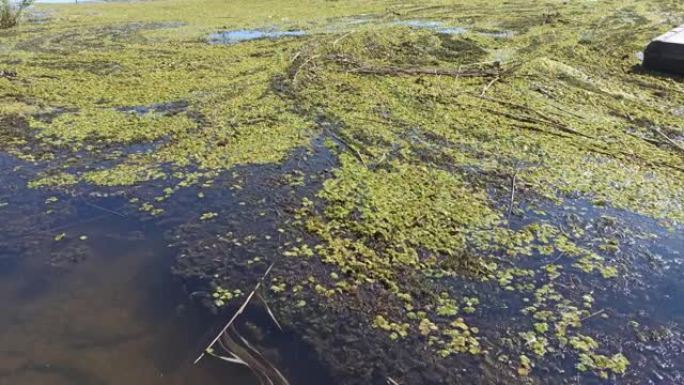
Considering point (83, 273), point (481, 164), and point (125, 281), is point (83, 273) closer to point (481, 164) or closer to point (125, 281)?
point (125, 281)

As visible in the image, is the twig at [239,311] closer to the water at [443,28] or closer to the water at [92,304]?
the water at [92,304]

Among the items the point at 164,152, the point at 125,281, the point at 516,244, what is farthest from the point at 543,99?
the point at 125,281

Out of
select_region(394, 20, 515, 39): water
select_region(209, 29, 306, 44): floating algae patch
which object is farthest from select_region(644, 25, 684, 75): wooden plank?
select_region(209, 29, 306, 44): floating algae patch

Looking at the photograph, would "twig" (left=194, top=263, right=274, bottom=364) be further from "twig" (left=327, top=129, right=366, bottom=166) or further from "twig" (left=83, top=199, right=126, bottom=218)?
"twig" (left=327, top=129, right=366, bottom=166)

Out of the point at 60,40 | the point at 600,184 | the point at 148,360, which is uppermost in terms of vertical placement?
the point at 60,40

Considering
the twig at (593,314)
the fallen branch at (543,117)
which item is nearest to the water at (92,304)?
the twig at (593,314)

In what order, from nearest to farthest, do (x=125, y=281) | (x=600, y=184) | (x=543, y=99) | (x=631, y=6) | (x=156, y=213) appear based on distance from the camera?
1. (x=125, y=281)
2. (x=156, y=213)
3. (x=600, y=184)
4. (x=543, y=99)
5. (x=631, y=6)

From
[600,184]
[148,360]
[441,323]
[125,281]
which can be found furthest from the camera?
[600,184]
